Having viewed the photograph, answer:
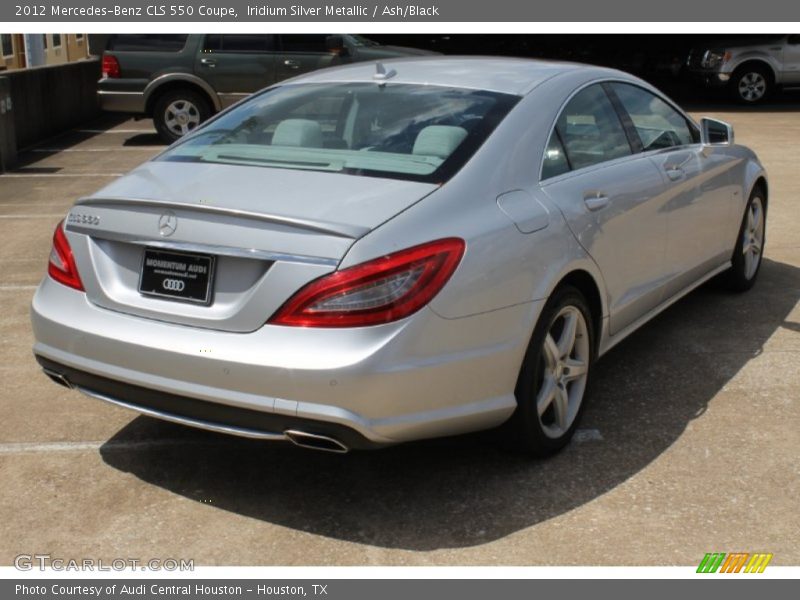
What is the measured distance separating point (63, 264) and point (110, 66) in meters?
11.6

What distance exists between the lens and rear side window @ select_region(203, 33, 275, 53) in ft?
49.9

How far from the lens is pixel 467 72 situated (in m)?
4.79

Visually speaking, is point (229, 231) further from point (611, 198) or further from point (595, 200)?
point (611, 198)

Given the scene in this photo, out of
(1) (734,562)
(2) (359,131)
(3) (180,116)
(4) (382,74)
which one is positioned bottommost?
(3) (180,116)

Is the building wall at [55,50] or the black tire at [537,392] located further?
the building wall at [55,50]

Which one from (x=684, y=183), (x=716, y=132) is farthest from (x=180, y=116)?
(x=684, y=183)

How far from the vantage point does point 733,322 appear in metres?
6.28

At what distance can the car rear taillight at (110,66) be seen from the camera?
14.9 m

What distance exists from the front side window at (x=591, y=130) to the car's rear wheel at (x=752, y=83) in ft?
53.7

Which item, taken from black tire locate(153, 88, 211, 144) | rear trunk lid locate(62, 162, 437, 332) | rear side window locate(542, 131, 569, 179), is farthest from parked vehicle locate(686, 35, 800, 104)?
rear trunk lid locate(62, 162, 437, 332)

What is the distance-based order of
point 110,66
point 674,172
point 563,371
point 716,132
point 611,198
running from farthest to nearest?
point 110,66, point 716,132, point 674,172, point 611,198, point 563,371

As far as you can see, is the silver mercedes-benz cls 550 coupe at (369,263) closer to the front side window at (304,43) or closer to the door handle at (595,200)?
the door handle at (595,200)

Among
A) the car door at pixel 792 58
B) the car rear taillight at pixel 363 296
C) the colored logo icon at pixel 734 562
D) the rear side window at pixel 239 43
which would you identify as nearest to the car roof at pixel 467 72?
the car rear taillight at pixel 363 296

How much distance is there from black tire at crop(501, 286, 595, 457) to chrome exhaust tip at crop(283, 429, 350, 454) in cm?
82
